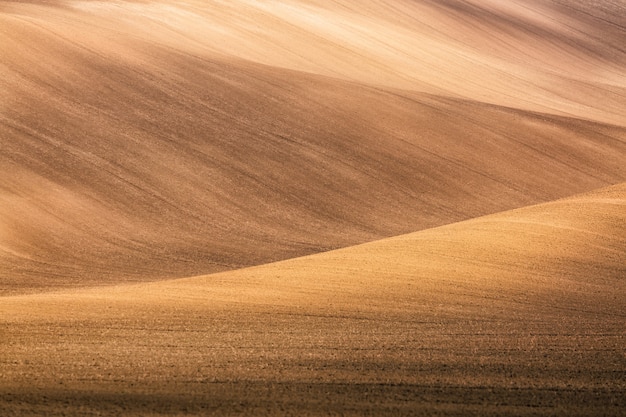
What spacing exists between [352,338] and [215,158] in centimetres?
1467

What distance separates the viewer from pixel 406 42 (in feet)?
144

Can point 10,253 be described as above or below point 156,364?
below

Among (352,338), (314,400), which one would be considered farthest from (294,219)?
(314,400)

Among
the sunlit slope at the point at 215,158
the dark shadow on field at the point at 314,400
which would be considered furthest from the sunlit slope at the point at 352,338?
the sunlit slope at the point at 215,158

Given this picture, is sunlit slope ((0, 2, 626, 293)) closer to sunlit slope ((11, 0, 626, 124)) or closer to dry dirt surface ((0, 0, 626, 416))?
dry dirt surface ((0, 0, 626, 416))

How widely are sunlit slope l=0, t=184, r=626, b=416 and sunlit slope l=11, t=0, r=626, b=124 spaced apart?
18981 millimetres

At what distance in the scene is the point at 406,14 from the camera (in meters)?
50.8

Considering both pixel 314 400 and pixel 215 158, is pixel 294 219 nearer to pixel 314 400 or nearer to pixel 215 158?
pixel 215 158

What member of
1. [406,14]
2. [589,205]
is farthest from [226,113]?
[406,14]

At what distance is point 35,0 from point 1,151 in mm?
16528

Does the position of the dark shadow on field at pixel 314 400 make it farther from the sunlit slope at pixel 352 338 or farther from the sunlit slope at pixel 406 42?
the sunlit slope at pixel 406 42

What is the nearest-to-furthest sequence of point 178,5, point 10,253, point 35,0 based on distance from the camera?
point 10,253 → point 35,0 → point 178,5

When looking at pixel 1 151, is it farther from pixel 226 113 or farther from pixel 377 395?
pixel 377 395

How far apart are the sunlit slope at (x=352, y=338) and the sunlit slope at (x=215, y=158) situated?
16.0 ft
